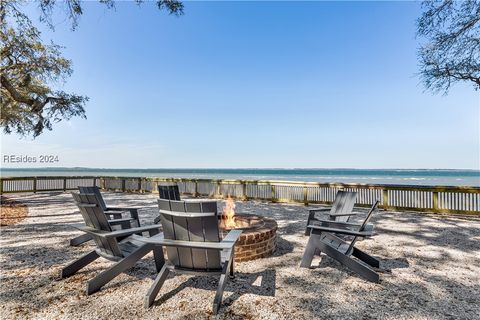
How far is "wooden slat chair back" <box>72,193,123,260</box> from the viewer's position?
9.60 feet

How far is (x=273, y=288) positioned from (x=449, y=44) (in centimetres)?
952

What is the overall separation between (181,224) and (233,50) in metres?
18.9

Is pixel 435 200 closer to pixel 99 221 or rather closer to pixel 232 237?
pixel 232 237

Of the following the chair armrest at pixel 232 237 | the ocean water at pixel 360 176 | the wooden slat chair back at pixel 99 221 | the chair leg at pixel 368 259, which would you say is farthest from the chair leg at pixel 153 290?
the ocean water at pixel 360 176

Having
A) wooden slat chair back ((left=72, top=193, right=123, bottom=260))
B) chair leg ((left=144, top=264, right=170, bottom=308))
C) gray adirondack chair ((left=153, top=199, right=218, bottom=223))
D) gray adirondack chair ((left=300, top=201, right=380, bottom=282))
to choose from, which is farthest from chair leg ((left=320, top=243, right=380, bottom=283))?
wooden slat chair back ((left=72, top=193, right=123, bottom=260))

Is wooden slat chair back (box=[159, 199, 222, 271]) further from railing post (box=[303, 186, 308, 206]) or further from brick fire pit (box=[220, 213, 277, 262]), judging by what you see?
railing post (box=[303, 186, 308, 206])

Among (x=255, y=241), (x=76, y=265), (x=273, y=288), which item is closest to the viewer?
(x=273, y=288)

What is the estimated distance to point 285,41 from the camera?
1670 centimetres

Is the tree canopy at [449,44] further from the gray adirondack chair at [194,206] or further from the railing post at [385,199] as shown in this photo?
the gray adirondack chair at [194,206]

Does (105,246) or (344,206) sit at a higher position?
(344,206)

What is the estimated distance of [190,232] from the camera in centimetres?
247

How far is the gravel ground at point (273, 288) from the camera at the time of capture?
8.05ft

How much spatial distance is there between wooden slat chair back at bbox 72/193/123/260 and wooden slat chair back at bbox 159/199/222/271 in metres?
0.79

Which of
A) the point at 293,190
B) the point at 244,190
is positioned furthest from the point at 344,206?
the point at 244,190
